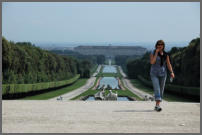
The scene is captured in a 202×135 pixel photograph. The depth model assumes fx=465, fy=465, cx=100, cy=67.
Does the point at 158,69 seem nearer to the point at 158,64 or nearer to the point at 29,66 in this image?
the point at 158,64

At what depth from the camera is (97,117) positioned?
6930 mm

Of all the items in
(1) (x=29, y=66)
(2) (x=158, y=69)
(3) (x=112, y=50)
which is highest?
(3) (x=112, y=50)

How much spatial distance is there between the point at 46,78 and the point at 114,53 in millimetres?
123763

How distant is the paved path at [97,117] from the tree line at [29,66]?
22881mm

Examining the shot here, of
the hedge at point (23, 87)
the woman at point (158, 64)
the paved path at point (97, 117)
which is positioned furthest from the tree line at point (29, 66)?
the woman at point (158, 64)

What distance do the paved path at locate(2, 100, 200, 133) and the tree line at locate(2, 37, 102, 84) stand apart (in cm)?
2288

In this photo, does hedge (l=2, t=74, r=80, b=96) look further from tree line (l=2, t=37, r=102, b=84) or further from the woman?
the woman

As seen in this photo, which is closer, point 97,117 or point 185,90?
point 97,117

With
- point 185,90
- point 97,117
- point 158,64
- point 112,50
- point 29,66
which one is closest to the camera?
point 97,117

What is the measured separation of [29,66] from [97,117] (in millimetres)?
32090

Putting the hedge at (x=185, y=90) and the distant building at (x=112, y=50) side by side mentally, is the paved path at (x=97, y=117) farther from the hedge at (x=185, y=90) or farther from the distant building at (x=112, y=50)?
the distant building at (x=112, y=50)

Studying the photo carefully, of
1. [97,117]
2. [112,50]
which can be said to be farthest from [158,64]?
[112,50]

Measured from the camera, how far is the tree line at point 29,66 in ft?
106

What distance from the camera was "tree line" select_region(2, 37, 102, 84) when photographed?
3228 centimetres
